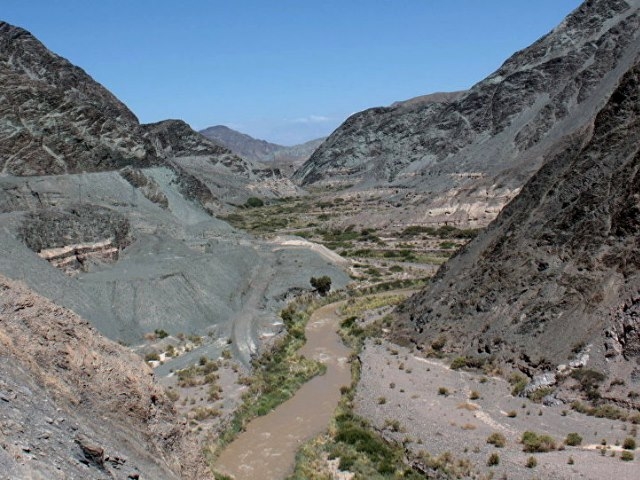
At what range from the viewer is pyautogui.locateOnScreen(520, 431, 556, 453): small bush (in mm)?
20875

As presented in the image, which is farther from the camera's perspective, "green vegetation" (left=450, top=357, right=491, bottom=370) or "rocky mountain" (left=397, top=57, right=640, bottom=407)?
"green vegetation" (left=450, top=357, right=491, bottom=370)

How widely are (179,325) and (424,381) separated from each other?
15932 mm

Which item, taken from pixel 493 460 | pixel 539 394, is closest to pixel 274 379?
pixel 539 394

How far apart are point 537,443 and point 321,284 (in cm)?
3123

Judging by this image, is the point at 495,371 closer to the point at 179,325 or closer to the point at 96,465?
the point at 179,325

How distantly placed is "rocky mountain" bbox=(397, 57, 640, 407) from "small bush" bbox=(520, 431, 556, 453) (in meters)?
3.79

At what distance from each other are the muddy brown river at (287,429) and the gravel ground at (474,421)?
1447 millimetres

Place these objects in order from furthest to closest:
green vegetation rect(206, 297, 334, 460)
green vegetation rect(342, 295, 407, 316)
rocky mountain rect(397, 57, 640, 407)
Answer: green vegetation rect(342, 295, 407, 316)
rocky mountain rect(397, 57, 640, 407)
green vegetation rect(206, 297, 334, 460)

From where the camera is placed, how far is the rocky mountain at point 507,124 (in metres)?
93.3

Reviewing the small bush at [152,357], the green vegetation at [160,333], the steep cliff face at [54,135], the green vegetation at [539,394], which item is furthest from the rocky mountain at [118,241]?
the green vegetation at [539,394]

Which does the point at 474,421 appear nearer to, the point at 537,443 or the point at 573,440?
the point at 537,443

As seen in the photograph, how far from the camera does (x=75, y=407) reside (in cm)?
1150

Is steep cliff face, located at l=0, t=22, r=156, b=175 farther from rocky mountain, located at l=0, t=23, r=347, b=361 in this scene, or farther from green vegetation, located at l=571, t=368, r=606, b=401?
green vegetation, located at l=571, t=368, r=606, b=401

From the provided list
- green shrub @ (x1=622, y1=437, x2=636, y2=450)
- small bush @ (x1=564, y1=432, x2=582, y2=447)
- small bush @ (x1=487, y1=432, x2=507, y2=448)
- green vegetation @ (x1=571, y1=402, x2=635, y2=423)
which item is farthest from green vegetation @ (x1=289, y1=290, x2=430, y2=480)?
green vegetation @ (x1=571, y1=402, x2=635, y2=423)
